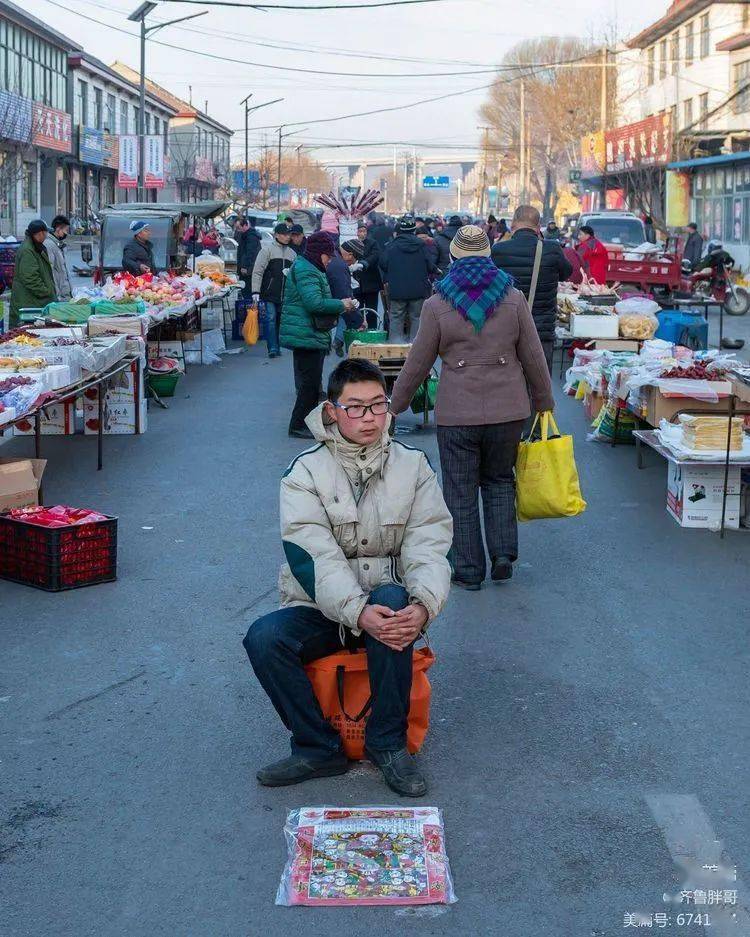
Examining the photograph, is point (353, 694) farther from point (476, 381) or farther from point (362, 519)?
point (476, 381)

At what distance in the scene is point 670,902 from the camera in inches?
154

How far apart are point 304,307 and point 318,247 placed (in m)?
0.57

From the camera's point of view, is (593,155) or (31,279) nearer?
(31,279)

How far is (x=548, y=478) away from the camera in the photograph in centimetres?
746

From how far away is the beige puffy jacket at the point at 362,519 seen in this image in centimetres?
476

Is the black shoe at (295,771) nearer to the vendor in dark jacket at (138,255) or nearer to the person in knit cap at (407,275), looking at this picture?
the person in knit cap at (407,275)

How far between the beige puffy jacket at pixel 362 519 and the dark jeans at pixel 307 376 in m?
7.54

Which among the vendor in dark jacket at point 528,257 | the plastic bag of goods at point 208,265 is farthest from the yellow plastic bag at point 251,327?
the vendor in dark jacket at point 528,257

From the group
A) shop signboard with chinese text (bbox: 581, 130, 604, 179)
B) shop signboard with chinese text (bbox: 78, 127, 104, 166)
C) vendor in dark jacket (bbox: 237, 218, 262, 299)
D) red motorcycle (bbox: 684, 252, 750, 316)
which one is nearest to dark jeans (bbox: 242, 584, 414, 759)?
vendor in dark jacket (bbox: 237, 218, 262, 299)

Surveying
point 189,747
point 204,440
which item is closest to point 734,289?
point 204,440

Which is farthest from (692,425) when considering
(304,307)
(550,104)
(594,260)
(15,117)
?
(550,104)

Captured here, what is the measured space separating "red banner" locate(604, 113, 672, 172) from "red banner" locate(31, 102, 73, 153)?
2400cm

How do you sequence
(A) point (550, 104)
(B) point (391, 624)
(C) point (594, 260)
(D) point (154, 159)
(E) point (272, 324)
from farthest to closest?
(A) point (550, 104), (D) point (154, 159), (C) point (594, 260), (E) point (272, 324), (B) point (391, 624)

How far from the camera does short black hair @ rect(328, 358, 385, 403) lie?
489 cm
